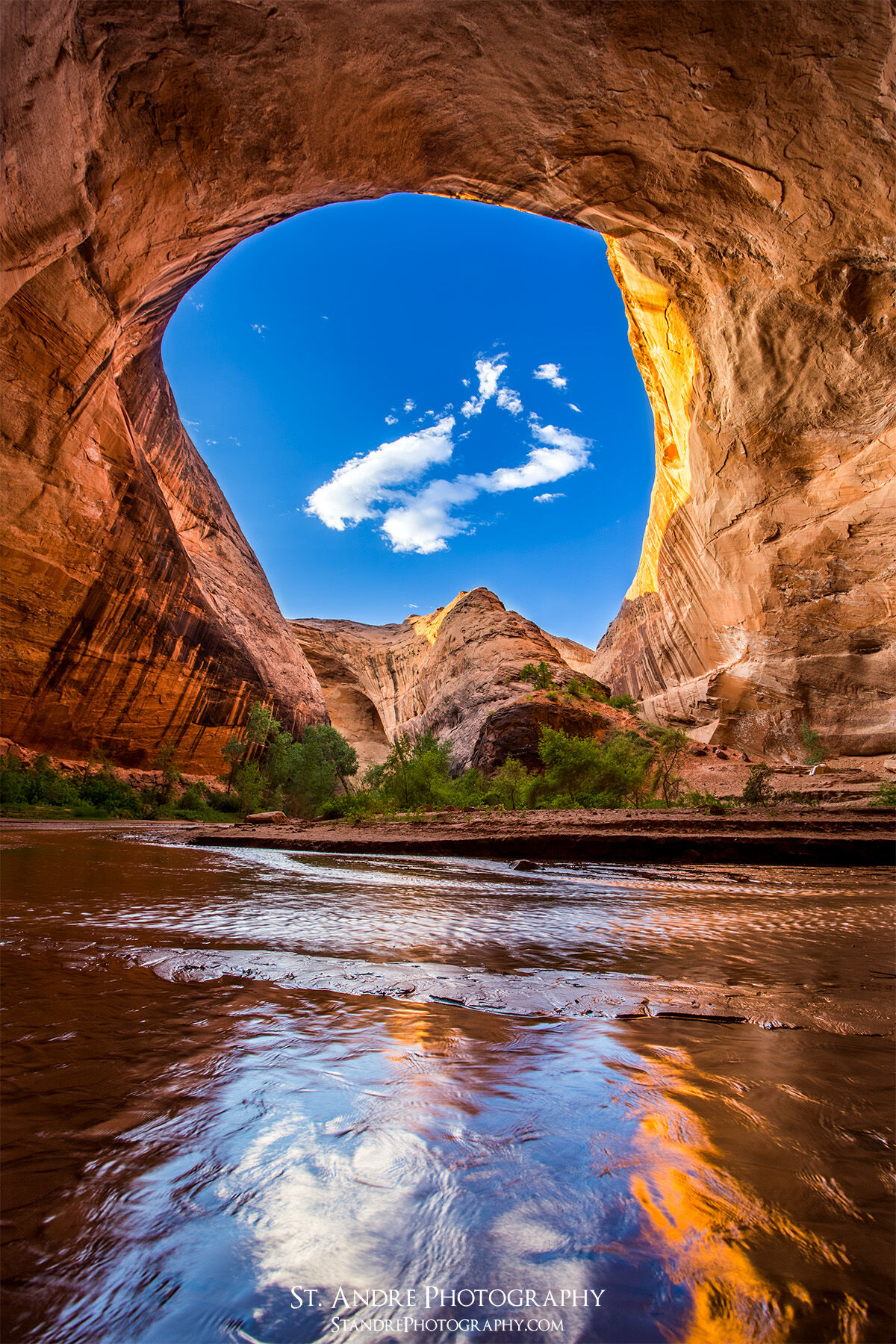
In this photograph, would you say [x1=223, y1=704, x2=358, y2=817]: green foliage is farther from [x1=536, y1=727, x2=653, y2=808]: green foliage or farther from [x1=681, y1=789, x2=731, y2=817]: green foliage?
[x1=681, y1=789, x2=731, y2=817]: green foliage

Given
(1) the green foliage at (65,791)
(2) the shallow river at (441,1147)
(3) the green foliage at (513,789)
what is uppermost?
Result: (3) the green foliage at (513,789)

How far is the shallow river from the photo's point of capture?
54 cm

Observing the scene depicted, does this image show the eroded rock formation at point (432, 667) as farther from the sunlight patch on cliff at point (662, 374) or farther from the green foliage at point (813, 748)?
the green foliage at point (813, 748)

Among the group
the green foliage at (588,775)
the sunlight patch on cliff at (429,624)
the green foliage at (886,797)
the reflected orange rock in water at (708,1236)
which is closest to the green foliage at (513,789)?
the green foliage at (588,775)

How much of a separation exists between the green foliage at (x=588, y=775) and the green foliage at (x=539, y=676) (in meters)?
8.26

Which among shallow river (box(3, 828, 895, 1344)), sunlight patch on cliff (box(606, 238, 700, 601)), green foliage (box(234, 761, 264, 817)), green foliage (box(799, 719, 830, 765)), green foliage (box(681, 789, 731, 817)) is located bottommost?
green foliage (box(234, 761, 264, 817))

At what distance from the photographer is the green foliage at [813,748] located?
16.1 metres

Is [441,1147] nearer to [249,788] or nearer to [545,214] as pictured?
[545,214]

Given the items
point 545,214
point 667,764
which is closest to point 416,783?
point 667,764

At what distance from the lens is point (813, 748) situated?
641 inches

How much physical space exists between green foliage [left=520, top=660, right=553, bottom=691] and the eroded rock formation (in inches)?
13.8

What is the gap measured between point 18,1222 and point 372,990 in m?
1.00

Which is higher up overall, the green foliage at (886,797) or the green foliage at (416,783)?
the green foliage at (886,797)

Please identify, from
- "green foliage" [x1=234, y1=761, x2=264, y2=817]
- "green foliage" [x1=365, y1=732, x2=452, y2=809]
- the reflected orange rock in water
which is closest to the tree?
"green foliage" [x1=234, y1=761, x2=264, y2=817]
